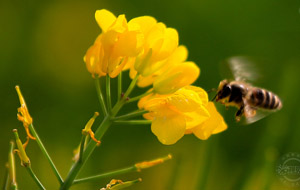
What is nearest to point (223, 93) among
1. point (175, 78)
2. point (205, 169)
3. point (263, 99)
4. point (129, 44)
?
point (263, 99)

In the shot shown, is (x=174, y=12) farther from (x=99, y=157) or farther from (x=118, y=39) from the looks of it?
(x=118, y=39)

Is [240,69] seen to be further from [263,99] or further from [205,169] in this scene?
[205,169]

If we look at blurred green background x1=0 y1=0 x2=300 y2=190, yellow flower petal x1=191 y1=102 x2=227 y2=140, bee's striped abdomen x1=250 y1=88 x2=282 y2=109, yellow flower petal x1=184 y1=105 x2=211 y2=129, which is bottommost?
blurred green background x1=0 y1=0 x2=300 y2=190

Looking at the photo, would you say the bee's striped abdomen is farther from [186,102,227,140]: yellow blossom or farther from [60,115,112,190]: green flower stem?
[60,115,112,190]: green flower stem

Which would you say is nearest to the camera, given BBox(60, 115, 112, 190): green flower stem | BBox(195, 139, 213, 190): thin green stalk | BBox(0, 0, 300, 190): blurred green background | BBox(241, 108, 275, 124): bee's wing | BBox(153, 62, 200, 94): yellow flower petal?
BBox(60, 115, 112, 190): green flower stem

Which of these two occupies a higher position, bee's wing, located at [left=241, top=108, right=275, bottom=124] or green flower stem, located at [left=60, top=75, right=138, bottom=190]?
green flower stem, located at [left=60, top=75, right=138, bottom=190]

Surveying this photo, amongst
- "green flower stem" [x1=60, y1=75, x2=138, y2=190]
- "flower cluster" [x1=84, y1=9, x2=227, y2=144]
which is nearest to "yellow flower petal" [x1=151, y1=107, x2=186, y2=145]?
"flower cluster" [x1=84, y1=9, x2=227, y2=144]

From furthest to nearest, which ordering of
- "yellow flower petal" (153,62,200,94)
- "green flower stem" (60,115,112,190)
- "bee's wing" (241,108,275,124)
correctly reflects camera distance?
"bee's wing" (241,108,275,124)
"yellow flower petal" (153,62,200,94)
"green flower stem" (60,115,112,190)
